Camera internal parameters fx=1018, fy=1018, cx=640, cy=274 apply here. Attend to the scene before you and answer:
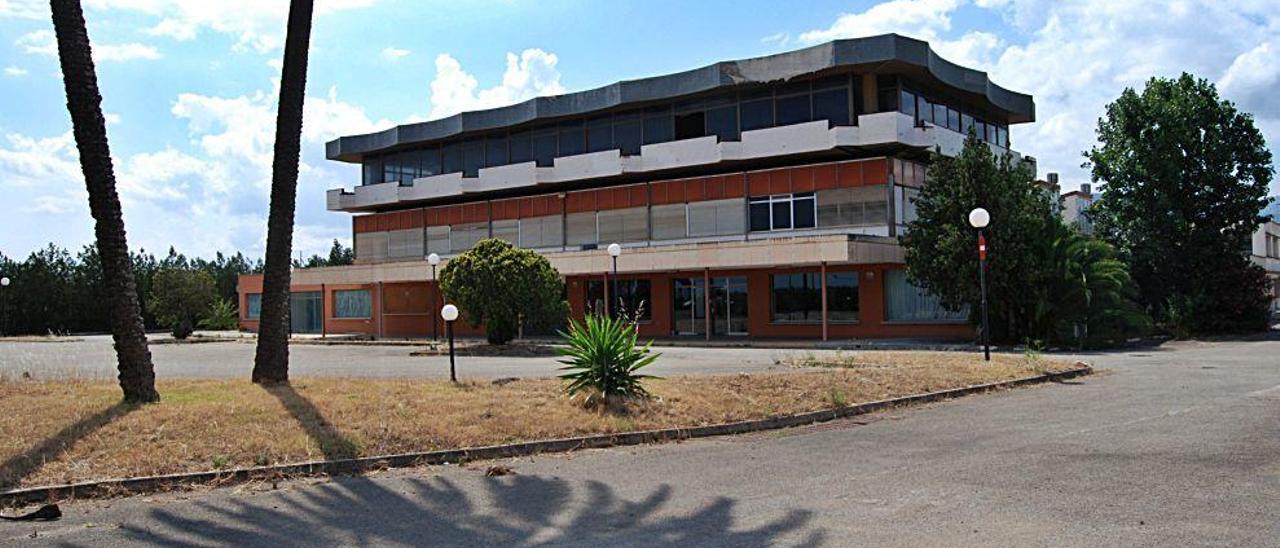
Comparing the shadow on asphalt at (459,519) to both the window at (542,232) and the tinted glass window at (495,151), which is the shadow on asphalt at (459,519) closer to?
the window at (542,232)

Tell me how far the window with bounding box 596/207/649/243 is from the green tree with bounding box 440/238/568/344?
10.8m

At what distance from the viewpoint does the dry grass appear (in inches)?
378

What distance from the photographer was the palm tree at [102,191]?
38.0ft

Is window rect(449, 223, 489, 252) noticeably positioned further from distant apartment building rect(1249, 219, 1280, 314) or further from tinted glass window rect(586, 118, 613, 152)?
distant apartment building rect(1249, 219, 1280, 314)

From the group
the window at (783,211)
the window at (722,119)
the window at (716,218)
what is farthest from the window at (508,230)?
the window at (783,211)

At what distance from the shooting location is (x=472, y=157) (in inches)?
1954

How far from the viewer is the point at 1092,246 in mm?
28484

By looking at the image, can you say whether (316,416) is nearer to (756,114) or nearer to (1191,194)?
(756,114)

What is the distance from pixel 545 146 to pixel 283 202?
106 ft

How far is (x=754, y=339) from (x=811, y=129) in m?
7.87

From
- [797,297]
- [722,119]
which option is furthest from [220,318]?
[797,297]

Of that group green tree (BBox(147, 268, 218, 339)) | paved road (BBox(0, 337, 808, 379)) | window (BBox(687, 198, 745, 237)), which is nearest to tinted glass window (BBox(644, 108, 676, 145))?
window (BBox(687, 198, 745, 237))

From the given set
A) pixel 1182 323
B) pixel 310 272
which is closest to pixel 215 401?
pixel 1182 323

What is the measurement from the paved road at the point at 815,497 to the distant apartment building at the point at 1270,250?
52.1m
